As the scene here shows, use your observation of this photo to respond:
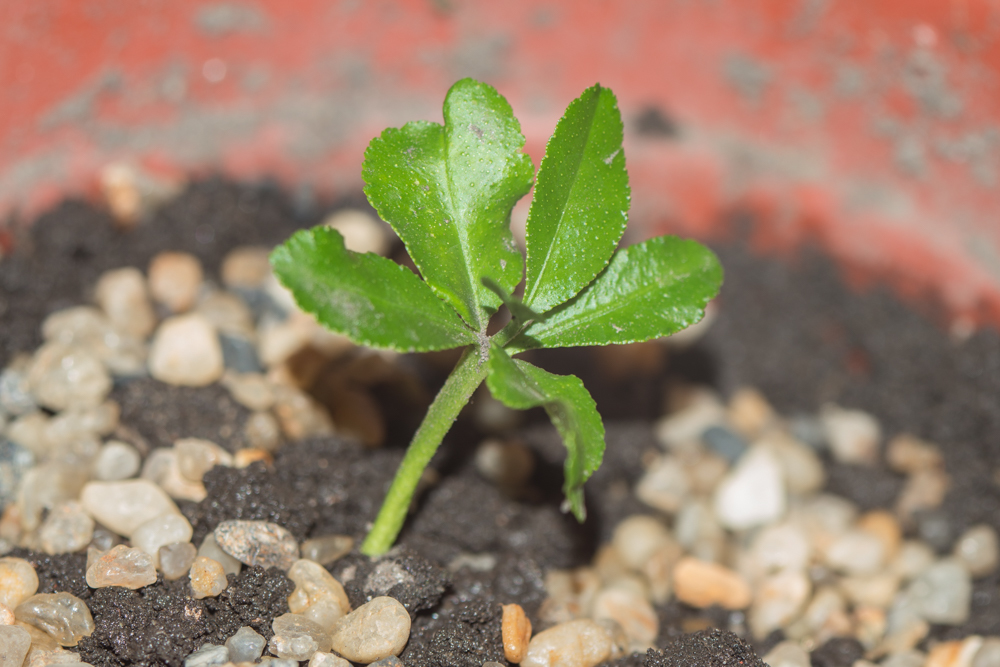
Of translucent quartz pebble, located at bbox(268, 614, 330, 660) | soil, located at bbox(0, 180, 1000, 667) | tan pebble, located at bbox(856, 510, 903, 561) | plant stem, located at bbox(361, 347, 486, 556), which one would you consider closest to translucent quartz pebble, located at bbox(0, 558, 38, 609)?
soil, located at bbox(0, 180, 1000, 667)

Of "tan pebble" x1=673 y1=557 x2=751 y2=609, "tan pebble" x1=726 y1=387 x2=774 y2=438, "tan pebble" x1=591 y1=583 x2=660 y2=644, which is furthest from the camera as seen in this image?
"tan pebble" x1=726 y1=387 x2=774 y2=438

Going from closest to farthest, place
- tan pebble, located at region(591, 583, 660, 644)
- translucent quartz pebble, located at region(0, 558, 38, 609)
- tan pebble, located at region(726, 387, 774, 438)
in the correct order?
translucent quartz pebble, located at region(0, 558, 38, 609), tan pebble, located at region(591, 583, 660, 644), tan pebble, located at region(726, 387, 774, 438)

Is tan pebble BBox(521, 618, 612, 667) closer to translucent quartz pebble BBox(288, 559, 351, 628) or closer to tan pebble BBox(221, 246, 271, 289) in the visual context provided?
translucent quartz pebble BBox(288, 559, 351, 628)

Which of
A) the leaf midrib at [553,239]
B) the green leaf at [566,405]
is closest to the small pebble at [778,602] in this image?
the green leaf at [566,405]

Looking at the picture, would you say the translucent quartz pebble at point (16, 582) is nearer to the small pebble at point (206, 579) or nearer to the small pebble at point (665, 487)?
the small pebble at point (206, 579)

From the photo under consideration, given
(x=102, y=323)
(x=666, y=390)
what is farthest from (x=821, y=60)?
(x=102, y=323)

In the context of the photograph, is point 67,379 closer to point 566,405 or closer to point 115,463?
point 115,463
